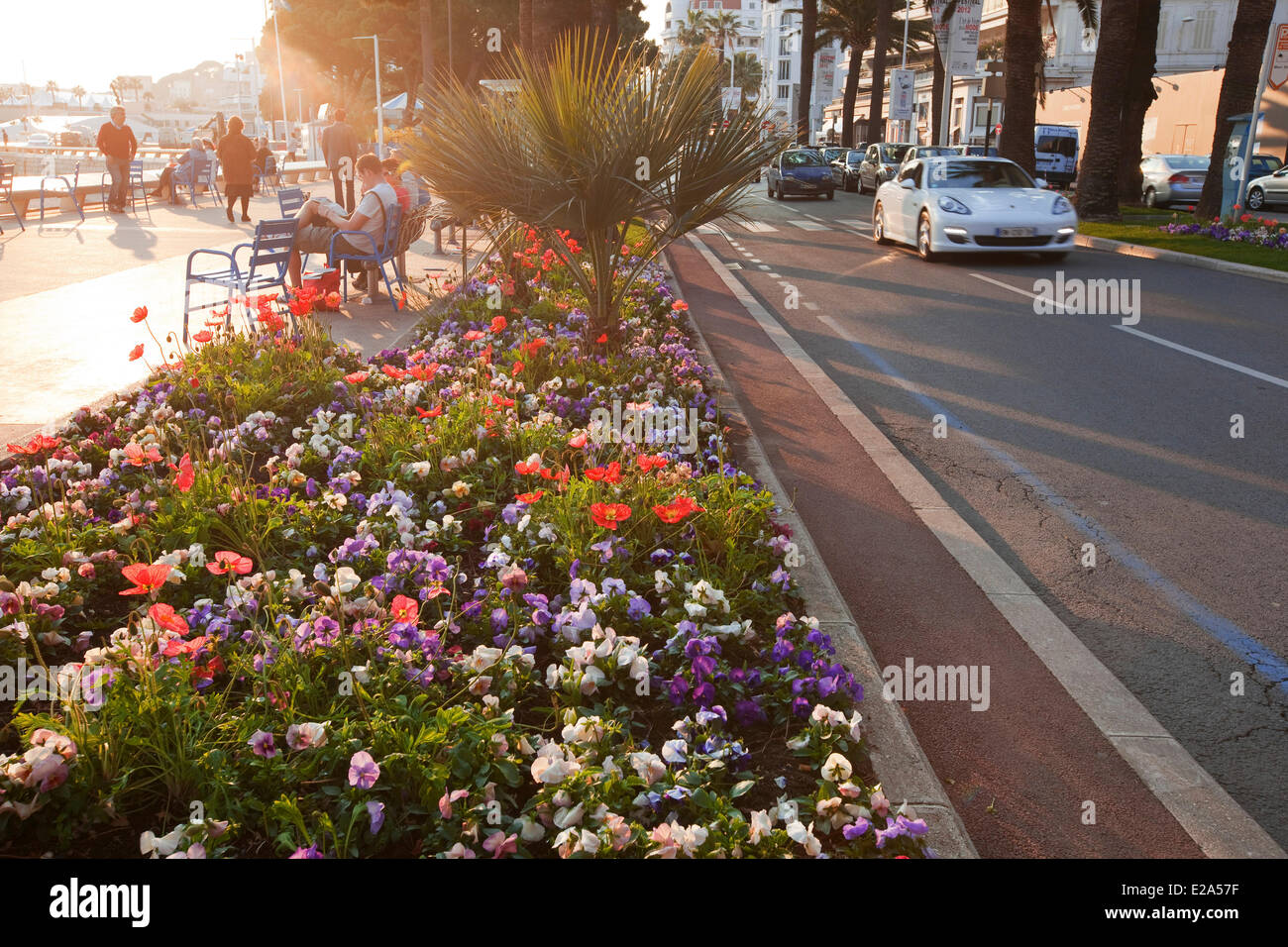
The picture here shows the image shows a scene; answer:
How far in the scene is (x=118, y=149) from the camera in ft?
72.0

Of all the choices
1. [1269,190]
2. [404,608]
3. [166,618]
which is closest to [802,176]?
[1269,190]

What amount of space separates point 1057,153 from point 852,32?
86.3 ft

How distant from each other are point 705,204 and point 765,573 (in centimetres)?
398

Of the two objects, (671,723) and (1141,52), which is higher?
(1141,52)

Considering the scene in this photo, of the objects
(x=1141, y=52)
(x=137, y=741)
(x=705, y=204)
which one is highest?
(x=1141, y=52)

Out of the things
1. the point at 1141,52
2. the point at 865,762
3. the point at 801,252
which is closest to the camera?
the point at 865,762

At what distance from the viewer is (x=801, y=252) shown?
19141 mm

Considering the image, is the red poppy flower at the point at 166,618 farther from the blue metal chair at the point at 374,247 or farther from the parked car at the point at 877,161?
the parked car at the point at 877,161

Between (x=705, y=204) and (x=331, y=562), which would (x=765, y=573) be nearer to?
(x=331, y=562)

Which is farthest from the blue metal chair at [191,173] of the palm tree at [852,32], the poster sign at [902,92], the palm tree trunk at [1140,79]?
the poster sign at [902,92]

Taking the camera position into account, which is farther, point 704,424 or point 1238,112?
point 1238,112

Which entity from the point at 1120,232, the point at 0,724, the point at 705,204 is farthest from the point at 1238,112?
the point at 0,724

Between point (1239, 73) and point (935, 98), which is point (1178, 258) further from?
point (935, 98)

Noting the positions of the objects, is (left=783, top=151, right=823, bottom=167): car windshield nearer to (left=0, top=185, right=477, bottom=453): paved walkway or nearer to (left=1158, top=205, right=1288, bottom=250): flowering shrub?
(left=1158, top=205, right=1288, bottom=250): flowering shrub
